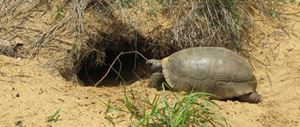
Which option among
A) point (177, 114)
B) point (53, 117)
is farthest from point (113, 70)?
point (177, 114)

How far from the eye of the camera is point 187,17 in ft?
19.8

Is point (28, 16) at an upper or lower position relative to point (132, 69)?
upper

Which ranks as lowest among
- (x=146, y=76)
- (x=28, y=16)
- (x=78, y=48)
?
(x=146, y=76)

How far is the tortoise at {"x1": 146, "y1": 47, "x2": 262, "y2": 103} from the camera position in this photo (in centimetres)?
527

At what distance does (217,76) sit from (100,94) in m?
1.12

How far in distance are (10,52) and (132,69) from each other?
182 cm

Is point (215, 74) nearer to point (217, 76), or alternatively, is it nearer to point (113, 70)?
point (217, 76)

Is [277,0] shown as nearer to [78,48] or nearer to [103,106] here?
[78,48]

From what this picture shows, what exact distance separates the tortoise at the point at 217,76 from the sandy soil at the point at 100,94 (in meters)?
0.15

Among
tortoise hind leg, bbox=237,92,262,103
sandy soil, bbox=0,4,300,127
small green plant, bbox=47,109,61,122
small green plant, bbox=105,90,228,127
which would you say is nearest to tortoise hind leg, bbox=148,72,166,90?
sandy soil, bbox=0,4,300,127

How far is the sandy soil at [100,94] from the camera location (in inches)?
166

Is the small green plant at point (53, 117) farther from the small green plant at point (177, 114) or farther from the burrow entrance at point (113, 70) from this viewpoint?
the burrow entrance at point (113, 70)

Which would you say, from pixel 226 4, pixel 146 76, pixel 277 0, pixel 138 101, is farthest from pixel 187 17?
pixel 138 101

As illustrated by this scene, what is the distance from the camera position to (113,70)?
6.84 meters
